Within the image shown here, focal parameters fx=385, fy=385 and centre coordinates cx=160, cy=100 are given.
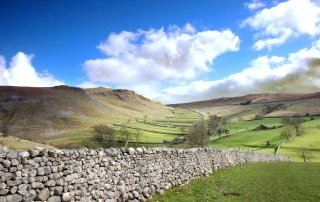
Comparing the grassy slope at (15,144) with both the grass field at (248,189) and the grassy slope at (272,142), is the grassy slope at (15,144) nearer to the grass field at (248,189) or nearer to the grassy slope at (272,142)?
the grass field at (248,189)

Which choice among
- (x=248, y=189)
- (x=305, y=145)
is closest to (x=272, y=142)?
(x=305, y=145)

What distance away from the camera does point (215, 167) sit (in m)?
33.7

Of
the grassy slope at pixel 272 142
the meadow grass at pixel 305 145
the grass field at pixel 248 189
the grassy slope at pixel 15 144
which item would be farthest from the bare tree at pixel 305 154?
the grassy slope at pixel 15 144

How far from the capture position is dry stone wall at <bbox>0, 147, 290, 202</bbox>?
13.4m

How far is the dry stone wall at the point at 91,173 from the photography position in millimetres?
13422

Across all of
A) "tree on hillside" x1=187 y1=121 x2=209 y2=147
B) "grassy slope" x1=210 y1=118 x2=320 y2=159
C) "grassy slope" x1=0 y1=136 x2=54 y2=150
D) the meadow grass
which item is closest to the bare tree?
the meadow grass

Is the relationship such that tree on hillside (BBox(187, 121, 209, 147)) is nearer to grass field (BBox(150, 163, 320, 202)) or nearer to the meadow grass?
the meadow grass

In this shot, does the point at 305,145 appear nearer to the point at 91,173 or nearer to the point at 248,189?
the point at 248,189

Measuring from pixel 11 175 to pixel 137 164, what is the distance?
8.32m

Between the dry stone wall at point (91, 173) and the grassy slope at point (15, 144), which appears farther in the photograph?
the grassy slope at point (15, 144)

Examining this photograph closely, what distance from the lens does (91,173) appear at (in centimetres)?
1694

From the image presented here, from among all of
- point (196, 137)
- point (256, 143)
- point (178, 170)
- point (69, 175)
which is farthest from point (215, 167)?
point (256, 143)

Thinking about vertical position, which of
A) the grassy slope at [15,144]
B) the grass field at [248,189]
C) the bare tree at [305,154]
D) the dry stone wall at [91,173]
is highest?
the grassy slope at [15,144]

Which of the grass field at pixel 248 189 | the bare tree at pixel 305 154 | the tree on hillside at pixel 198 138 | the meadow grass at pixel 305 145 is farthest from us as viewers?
the tree on hillside at pixel 198 138
